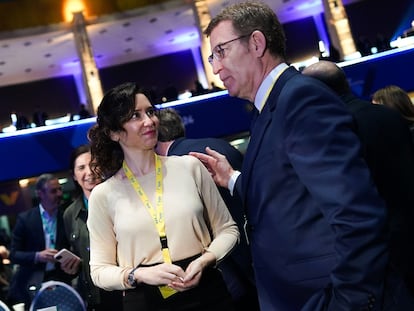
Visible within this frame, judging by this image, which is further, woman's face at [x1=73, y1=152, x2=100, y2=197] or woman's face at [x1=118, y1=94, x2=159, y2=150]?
woman's face at [x1=73, y1=152, x2=100, y2=197]

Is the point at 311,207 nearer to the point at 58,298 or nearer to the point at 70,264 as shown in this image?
the point at 58,298

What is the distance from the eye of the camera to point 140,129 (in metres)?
2.02

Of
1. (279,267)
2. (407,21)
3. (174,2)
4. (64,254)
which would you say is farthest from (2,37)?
(279,267)

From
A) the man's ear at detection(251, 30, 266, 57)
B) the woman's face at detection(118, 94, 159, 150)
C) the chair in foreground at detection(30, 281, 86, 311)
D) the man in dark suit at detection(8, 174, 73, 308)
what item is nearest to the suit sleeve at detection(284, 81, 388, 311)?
the man's ear at detection(251, 30, 266, 57)

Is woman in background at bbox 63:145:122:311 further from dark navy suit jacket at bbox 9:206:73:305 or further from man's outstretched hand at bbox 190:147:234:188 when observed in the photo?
man's outstretched hand at bbox 190:147:234:188

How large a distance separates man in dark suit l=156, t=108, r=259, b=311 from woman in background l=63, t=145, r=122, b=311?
1.54 feet

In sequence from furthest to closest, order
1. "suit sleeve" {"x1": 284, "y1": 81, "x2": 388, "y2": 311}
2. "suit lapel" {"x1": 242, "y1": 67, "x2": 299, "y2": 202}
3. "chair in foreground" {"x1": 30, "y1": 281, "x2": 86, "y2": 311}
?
"chair in foreground" {"x1": 30, "y1": 281, "x2": 86, "y2": 311}
"suit lapel" {"x1": 242, "y1": 67, "x2": 299, "y2": 202}
"suit sleeve" {"x1": 284, "y1": 81, "x2": 388, "y2": 311}

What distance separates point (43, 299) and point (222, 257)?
1.30 m

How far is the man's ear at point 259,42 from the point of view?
5.03ft

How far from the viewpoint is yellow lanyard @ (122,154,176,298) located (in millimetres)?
1881

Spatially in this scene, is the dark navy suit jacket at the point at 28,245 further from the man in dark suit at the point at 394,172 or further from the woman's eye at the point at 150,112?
the man in dark suit at the point at 394,172

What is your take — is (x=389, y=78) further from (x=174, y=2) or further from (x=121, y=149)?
(x=121, y=149)

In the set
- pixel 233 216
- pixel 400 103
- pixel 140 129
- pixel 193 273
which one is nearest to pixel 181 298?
pixel 193 273

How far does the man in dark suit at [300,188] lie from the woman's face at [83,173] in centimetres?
196
